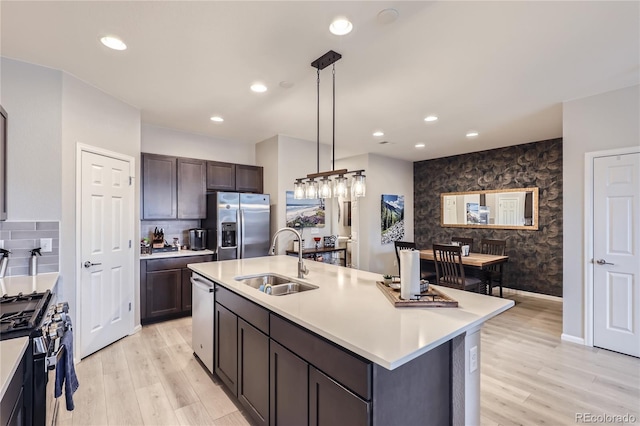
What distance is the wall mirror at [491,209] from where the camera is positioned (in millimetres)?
5348

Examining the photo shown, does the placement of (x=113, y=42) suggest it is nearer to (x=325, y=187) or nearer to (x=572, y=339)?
(x=325, y=187)

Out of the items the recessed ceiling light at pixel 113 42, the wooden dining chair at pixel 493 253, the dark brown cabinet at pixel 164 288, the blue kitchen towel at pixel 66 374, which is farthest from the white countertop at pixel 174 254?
the wooden dining chair at pixel 493 253

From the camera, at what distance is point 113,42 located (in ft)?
7.29

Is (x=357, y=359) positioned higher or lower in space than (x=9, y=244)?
lower

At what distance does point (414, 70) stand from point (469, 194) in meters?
4.17

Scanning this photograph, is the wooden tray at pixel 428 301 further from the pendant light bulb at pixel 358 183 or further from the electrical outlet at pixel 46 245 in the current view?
the electrical outlet at pixel 46 245

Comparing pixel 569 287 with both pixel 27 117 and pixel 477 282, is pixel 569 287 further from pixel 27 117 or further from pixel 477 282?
pixel 27 117

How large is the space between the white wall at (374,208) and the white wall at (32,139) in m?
4.72

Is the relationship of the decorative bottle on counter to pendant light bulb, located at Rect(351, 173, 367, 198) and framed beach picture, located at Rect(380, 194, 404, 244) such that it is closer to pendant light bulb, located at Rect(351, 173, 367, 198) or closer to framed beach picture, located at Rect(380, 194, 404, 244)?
pendant light bulb, located at Rect(351, 173, 367, 198)

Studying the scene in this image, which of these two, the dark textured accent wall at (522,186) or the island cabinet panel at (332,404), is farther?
the dark textured accent wall at (522,186)

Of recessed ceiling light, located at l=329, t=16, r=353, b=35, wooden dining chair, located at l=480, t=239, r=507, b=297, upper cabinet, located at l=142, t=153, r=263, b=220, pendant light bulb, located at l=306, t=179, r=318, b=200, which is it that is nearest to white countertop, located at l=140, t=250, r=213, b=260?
upper cabinet, located at l=142, t=153, r=263, b=220

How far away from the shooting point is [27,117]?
2.54 meters

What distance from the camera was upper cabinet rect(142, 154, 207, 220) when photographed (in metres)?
4.05

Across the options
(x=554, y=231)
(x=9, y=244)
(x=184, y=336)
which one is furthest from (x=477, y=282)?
(x=9, y=244)
